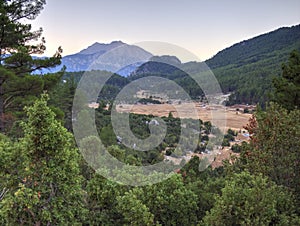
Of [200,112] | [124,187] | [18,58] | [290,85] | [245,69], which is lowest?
[200,112]

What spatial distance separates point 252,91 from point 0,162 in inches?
2207

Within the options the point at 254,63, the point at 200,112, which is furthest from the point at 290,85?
the point at 254,63

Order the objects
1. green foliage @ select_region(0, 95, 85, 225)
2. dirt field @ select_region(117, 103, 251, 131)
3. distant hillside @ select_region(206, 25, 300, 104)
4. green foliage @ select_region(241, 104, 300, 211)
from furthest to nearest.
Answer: distant hillside @ select_region(206, 25, 300, 104)
dirt field @ select_region(117, 103, 251, 131)
green foliage @ select_region(241, 104, 300, 211)
green foliage @ select_region(0, 95, 85, 225)

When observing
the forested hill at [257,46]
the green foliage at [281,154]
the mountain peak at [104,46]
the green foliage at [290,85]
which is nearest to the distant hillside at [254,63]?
the forested hill at [257,46]

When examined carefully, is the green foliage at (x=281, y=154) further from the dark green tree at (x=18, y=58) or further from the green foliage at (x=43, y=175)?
the dark green tree at (x=18, y=58)

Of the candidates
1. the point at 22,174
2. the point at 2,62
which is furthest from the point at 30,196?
the point at 2,62

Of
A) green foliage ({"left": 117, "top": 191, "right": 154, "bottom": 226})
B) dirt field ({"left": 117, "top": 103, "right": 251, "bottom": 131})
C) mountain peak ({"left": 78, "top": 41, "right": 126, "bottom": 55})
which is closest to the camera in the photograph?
green foliage ({"left": 117, "top": 191, "right": 154, "bottom": 226})

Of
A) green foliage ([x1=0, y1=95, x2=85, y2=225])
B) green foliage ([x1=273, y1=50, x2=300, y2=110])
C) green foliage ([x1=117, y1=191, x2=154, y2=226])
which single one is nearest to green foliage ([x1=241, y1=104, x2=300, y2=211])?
green foliage ([x1=117, y1=191, x2=154, y2=226])

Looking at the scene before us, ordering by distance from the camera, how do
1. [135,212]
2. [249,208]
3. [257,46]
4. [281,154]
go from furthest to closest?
1. [257,46]
2. [281,154]
3. [135,212]
4. [249,208]

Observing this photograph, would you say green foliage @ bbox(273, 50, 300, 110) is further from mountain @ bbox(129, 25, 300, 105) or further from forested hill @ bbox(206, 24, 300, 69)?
forested hill @ bbox(206, 24, 300, 69)

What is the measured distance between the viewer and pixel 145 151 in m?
18.1

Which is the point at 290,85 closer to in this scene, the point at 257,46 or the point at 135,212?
the point at 135,212

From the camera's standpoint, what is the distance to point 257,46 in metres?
142

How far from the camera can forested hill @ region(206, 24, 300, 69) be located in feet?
402
